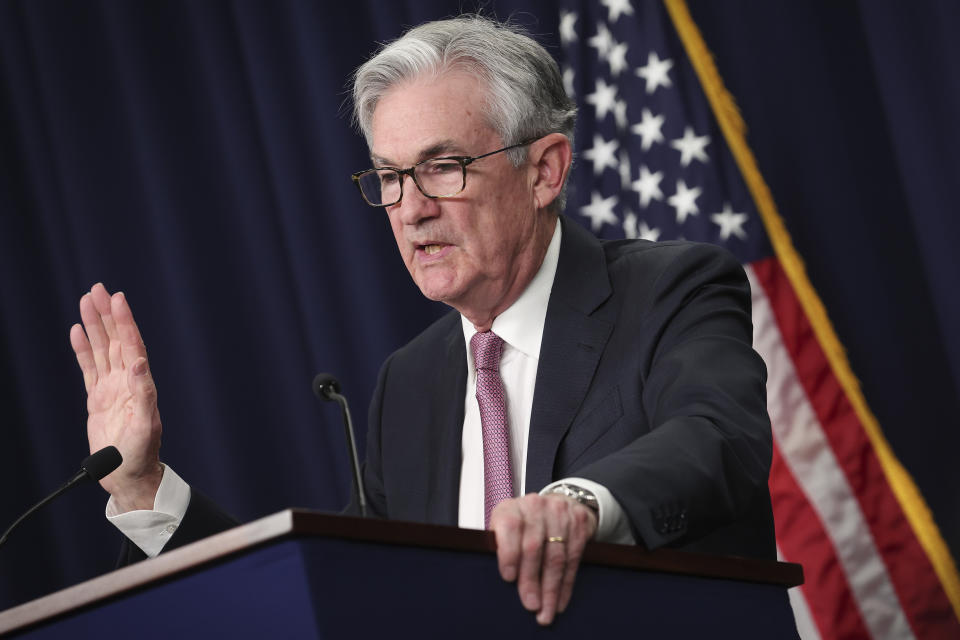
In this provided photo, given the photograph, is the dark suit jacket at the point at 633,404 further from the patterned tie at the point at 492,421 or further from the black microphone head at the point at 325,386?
the black microphone head at the point at 325,386

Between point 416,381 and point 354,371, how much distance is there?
1.62 metres

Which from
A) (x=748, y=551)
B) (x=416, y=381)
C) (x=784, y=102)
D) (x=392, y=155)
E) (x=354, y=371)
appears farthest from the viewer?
(x=354, y=371)

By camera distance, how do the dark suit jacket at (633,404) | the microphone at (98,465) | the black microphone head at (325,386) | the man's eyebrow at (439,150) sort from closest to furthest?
the dark suit jacket at (633,404)
the microphone at (98,465)
the black microphone head at (325,386)
the man's eyebrow at (439,150)

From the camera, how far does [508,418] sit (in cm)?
212

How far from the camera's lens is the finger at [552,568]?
1.20m

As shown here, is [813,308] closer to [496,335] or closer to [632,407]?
[496,335]

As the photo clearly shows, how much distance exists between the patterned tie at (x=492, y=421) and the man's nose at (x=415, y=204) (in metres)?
0.26

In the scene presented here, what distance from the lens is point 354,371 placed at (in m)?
4.02

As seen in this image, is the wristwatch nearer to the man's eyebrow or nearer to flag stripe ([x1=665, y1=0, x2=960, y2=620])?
the man's eyebrow

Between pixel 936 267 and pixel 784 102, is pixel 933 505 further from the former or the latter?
pixel 784 102

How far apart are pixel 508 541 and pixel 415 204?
1142mm

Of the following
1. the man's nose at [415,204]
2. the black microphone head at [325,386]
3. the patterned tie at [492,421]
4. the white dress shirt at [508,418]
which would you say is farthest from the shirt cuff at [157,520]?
the man's nose at [415,204]

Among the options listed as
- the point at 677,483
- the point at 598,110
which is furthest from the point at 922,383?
the point at 677,483

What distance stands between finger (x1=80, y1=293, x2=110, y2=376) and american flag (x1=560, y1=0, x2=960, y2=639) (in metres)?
1.76
